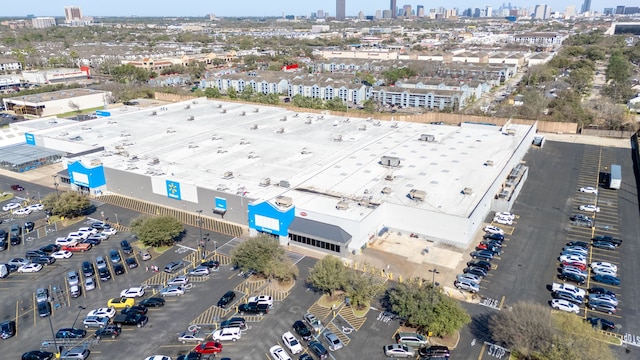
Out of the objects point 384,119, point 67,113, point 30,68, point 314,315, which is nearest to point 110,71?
point 30,68

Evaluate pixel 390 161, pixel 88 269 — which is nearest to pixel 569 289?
pixel 390 161

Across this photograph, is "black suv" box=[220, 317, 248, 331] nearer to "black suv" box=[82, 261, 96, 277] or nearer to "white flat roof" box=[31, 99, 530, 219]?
"white flat roof" box=[31, 99, 530, 219]

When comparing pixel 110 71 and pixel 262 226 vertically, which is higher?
pixel 110 71

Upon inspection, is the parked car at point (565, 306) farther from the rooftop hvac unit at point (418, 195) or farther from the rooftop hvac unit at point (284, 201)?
the rooftop hvac unit at point (284, 201)

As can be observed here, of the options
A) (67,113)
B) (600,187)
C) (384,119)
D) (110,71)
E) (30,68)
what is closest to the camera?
(600,187)

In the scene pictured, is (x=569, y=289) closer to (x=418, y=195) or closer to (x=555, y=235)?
(x=555, y=235)

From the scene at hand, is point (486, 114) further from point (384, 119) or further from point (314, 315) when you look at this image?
point (314, 315)

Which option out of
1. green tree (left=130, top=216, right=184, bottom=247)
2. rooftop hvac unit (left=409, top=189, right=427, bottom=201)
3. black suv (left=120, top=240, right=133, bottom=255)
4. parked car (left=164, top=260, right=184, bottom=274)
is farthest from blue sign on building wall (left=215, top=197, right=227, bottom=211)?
rooftop hvac unit (left=409, top=189, right=427, bottom=201)
